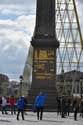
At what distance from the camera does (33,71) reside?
55312 millimetres

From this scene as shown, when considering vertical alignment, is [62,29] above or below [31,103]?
above

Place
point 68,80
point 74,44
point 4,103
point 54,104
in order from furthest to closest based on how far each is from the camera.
Result: 1. point 68,80
2. point 74,44
3. point 54,104
4. point 4,103

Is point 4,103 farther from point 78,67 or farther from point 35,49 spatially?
point 78,67

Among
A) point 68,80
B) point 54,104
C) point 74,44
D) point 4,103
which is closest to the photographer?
point 4,103

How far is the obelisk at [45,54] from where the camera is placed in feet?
179

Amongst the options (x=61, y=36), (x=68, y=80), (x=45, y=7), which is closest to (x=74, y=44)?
(x=61, y=36)

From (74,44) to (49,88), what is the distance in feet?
59.3

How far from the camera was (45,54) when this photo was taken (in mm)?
55125

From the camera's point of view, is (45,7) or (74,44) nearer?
(45,7)

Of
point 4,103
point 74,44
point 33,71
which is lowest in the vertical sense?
point 4,103

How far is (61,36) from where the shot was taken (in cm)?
7369

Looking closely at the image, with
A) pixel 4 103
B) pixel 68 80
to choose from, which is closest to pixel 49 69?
pixel 4 103

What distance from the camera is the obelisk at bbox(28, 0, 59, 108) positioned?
54.5 m

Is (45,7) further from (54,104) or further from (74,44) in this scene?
(74,44)
